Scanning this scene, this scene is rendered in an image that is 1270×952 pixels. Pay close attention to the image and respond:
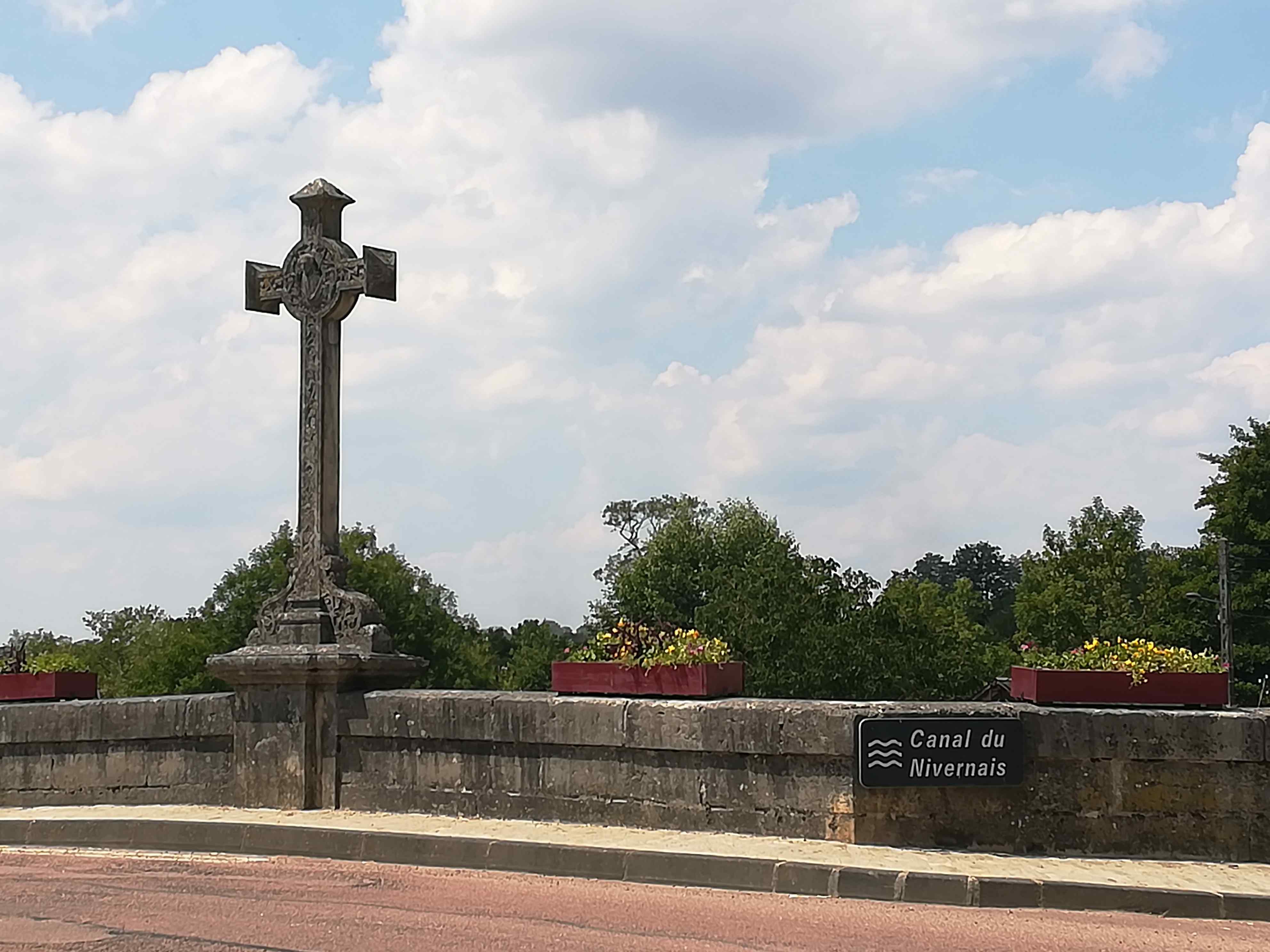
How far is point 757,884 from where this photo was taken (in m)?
8.09

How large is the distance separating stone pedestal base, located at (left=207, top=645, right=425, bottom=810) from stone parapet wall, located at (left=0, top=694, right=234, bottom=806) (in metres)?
0.21

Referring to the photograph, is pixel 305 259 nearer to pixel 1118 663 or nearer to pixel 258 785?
pixel 258 785

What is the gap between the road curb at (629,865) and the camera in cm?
763

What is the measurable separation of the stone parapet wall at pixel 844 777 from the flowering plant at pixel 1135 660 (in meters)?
0.31

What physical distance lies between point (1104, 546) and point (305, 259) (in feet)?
171

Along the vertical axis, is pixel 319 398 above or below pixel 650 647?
above

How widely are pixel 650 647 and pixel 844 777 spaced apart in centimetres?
169

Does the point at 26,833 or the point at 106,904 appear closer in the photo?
the point at 106,904

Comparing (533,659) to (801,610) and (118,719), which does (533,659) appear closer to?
(801,610)

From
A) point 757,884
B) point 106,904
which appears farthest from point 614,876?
point 106,904

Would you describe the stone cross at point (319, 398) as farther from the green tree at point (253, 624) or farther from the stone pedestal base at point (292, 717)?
the green tree at point (253, 624)

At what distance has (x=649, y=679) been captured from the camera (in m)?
9.73

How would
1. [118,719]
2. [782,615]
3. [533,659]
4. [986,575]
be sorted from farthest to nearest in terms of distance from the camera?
1. [986,575]
2. [533,659]
3. [782,615]
4. [118,719]

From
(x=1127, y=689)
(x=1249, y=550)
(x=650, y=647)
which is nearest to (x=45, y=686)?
(x=650, y=647)
